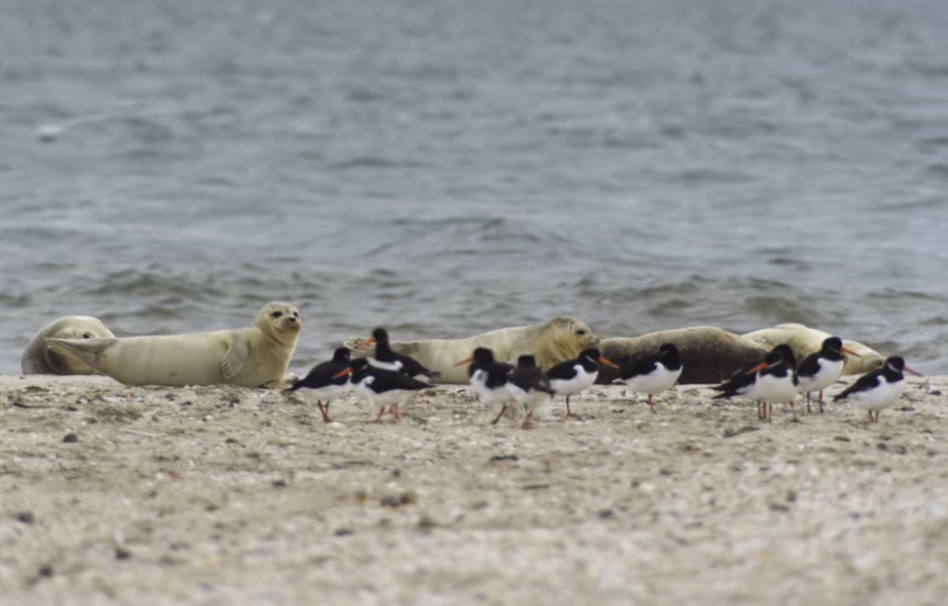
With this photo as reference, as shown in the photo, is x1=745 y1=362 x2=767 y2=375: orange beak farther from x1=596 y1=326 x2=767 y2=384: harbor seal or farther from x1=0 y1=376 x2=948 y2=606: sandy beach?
x1=596 y1=326 x2=767 y2=384: harbor seal

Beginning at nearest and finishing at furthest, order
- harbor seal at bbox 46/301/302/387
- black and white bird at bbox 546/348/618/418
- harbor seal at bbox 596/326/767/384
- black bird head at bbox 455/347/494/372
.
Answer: black and white bird at bbox 546/348/618/418 < black bird head at bbox 455/347/494/372 < harbor seal at bbox 46/301/302/387 < harbor seal at bbox 596/326/767/384

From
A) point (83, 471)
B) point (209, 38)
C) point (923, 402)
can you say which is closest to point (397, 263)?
point (923, 402)

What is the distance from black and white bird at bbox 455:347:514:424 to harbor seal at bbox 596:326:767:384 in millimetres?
2174

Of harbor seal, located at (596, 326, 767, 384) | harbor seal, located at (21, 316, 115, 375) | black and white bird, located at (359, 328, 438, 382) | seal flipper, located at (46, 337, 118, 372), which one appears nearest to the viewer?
black and white bird, located at (359, 328, 438, 382)

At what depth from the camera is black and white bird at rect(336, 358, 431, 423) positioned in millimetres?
8164

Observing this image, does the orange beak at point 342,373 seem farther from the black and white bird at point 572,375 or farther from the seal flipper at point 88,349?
the seal flipper at point 88,349

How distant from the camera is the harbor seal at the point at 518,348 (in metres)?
10.2

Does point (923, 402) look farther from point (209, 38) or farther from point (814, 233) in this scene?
point (209, 38)

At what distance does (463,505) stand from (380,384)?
1929 mm

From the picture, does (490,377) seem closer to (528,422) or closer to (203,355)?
(528,422)

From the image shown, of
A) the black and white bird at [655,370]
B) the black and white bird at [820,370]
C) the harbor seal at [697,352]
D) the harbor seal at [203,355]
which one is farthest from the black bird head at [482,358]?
the harbor seal at [697,352]

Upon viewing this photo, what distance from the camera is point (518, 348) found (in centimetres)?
1033

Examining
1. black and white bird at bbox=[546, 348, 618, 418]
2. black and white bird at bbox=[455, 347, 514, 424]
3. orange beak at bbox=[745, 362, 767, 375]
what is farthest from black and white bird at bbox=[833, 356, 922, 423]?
black and white bird at bbox=[455, 347, 514, 424]

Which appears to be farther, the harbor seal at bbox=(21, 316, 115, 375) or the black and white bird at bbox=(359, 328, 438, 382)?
the harbor seal at bbox=(21, 316, 115, 375)
